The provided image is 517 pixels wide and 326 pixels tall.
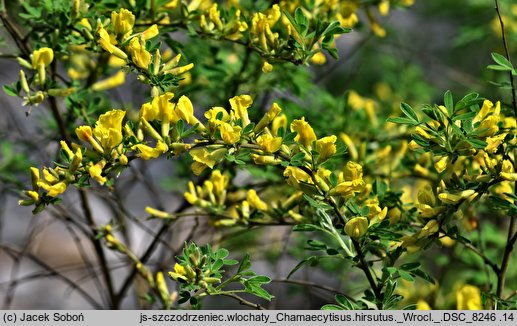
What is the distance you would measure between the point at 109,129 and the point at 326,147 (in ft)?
1.23

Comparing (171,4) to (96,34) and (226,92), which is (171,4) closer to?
(96,34)

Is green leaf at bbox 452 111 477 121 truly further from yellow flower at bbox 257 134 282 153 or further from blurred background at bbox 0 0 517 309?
yellow flower at bbox 257 134 282 153

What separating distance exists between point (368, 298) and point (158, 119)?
519 mm

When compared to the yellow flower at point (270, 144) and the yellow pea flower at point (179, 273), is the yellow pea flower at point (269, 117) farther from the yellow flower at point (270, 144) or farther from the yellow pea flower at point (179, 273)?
the yellow pea flower at point (179, 273)

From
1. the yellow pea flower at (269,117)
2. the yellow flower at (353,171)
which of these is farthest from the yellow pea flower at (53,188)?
the yellow flower at (353,171)

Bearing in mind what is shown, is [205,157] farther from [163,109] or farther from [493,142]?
[493,142]

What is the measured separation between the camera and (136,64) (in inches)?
47.8

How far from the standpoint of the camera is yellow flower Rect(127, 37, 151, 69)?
3.90ft

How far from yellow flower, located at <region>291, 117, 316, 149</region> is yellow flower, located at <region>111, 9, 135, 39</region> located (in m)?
0.35

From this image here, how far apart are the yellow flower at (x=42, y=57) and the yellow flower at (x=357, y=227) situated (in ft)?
2.25

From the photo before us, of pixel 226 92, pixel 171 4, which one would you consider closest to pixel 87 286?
pixel 226 92

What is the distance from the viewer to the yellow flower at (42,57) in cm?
138

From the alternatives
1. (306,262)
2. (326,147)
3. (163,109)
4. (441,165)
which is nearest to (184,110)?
(163,109)

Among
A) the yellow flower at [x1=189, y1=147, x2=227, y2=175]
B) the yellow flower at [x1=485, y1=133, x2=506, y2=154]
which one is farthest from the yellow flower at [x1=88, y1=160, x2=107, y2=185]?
the yellow flower at [x1=485, y1=133, x2=506, y2=154]
